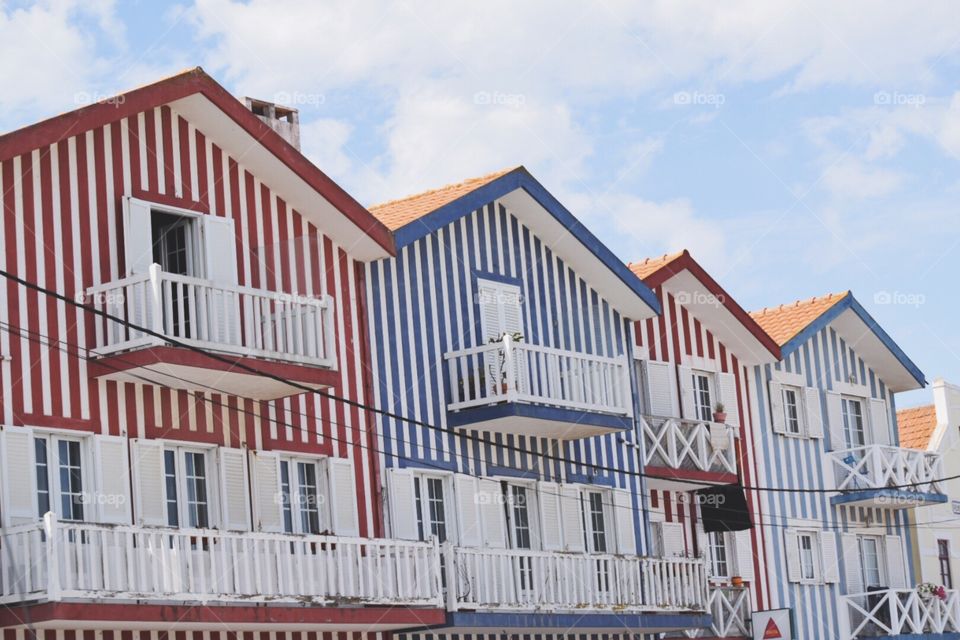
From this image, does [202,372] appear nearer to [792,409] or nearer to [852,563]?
[792,409]

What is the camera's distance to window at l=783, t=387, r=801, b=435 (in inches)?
1484

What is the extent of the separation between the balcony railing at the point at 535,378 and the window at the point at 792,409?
25.6ft

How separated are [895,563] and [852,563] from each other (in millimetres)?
1419

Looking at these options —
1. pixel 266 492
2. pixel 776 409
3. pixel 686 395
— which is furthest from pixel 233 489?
pixel 776 409

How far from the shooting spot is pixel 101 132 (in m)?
24.6

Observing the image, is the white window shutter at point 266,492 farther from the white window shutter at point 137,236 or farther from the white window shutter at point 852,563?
the white window shutter at point 852,563

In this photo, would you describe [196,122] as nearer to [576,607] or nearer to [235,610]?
[235,610]

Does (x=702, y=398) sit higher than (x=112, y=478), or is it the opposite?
(x=702, y=398)

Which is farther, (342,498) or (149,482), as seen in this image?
(342,498)

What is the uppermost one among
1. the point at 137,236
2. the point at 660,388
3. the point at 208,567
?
the point at 137,236

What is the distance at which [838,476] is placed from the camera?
38.3m

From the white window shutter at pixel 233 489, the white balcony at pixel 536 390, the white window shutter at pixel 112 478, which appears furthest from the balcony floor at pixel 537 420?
the white window shutter at pixel 112 478

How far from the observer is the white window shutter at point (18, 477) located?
2205cm

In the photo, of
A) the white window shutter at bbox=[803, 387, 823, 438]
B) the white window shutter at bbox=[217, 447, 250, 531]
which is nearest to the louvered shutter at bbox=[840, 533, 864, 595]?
the white window shutter at bbox=[803, 387, 823, 438]
